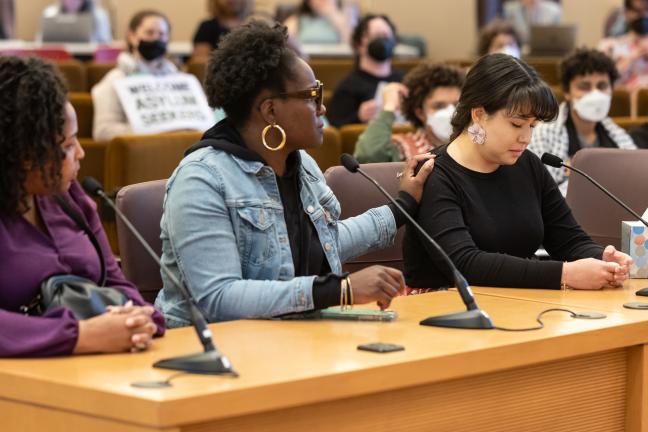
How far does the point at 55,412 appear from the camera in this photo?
6.56ft

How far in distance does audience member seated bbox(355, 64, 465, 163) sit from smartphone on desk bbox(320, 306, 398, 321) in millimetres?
2160

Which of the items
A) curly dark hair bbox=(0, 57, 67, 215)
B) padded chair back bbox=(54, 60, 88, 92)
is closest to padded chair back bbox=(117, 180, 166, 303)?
curly dark hair bbox=(0, 57, 67, 215)

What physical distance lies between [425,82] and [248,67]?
7.07ft

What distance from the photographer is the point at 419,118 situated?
15.8 feet

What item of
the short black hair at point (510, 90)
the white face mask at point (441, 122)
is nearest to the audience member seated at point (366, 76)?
the white face mask at point (441, 122)

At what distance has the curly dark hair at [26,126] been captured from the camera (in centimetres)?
219

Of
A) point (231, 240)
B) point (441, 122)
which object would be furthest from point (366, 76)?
point (231, 240)

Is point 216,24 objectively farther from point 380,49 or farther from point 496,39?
point 380,49

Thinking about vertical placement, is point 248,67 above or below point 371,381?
above

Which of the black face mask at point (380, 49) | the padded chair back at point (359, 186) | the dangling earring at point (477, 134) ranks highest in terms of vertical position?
the black face mask at point (380, 49)

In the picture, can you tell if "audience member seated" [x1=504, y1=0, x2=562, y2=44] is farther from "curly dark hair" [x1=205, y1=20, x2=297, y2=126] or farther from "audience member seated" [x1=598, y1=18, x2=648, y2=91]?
"curly dark hair" [x1=205, y1=20, x2=297, y2=126]

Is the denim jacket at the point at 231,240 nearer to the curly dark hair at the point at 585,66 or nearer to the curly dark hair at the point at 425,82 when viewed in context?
the curly dark hair at the point at 425,82

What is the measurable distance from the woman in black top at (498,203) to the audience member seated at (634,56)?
5032 mm

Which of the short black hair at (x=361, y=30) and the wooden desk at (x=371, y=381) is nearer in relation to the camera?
the wooden desk at (x=371, y=381)
